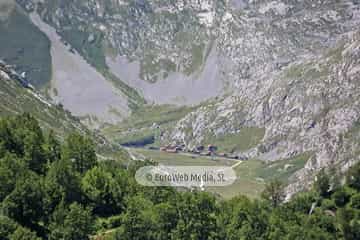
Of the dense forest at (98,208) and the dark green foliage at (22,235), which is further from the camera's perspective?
the dense forest at (98,208)

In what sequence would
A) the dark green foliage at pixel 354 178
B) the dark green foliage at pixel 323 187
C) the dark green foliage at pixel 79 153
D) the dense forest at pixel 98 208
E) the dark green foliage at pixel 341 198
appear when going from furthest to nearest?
the dark green foliage at pixel 323 187, the dark green foliage at pixel 354 178, the dark green foliage at pixel 341 198, the dark green foliage at pixel 79 153, the dense forest at pixel 98 208

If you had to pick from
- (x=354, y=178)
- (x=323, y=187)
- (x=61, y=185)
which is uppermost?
(x=323, y=187)

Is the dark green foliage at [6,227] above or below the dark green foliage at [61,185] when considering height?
below

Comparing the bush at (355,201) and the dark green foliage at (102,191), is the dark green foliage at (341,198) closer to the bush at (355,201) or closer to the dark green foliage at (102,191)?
the bush at (355,201)

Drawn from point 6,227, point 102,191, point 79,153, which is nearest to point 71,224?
point 6,227

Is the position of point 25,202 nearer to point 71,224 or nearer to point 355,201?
point 71,224

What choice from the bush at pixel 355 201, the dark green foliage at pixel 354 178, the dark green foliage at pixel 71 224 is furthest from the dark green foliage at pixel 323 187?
the dark green foliage at pixel 71 224

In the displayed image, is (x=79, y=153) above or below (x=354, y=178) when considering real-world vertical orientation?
below

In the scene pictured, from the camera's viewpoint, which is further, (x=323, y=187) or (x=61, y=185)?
(x=323, y=187)

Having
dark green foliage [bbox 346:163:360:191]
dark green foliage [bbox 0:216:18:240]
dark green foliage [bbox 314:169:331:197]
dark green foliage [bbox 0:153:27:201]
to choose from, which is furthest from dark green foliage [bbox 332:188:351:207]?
dark green foliage [bbox 0:216:18:240]
